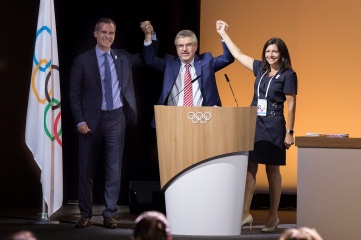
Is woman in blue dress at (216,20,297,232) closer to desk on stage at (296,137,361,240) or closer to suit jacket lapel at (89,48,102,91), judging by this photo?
desk on stage at (296,137,361,240)

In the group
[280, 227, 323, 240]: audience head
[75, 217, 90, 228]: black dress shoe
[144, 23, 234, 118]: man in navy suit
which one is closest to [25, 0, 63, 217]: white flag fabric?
[75, 217, 90, 228]: black dress shoe

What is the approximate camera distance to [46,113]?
6160 mm

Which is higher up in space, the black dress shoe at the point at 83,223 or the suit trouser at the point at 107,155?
the suit trouser at the point at 107,155

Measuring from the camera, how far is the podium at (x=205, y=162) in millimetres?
5066

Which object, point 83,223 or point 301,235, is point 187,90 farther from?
point 301,235

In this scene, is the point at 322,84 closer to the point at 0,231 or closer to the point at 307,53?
the point at 307,53

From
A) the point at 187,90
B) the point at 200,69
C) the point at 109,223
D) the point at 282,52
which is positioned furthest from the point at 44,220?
the point at 282,52

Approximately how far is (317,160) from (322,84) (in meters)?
2.68

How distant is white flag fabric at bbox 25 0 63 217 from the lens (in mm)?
6168

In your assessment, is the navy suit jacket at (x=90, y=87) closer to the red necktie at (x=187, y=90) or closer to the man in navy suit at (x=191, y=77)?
the man in navy suit at (x=191, y=77)

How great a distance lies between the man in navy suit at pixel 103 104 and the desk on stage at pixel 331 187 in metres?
1.36

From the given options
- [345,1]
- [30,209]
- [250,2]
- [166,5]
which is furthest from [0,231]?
[345,1]

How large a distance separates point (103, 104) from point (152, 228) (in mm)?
3610

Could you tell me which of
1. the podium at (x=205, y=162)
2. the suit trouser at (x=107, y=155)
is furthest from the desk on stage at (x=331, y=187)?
the suit trouser at (x=107, y=155)
